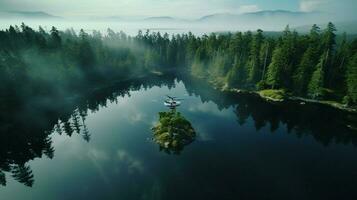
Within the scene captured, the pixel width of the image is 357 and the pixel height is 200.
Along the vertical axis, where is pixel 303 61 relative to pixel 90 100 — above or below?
above

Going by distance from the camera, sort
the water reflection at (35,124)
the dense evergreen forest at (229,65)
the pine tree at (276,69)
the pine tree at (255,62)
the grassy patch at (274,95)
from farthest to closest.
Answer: the pine tree at (255,62), the pine tree at (276,69), the grassy patch at (274,95), the dense evergreen forest at (229,65), the water reflection at (35,124)

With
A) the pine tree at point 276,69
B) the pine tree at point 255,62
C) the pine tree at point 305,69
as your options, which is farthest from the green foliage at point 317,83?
the pine tree at point 255,62

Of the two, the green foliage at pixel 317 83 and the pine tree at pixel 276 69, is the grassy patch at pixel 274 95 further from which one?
the green foliage at pixel 317 83

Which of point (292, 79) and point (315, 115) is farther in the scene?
point (292, 79)

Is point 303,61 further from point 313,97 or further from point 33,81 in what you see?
point 33,81

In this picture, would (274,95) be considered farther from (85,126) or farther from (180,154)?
(85,126)

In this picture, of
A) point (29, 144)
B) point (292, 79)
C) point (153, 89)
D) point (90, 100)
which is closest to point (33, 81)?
point (90, 100)

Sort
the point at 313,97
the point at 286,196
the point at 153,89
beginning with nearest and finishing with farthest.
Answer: the point at 286,196
the point at 313,97
the point at 153,89
